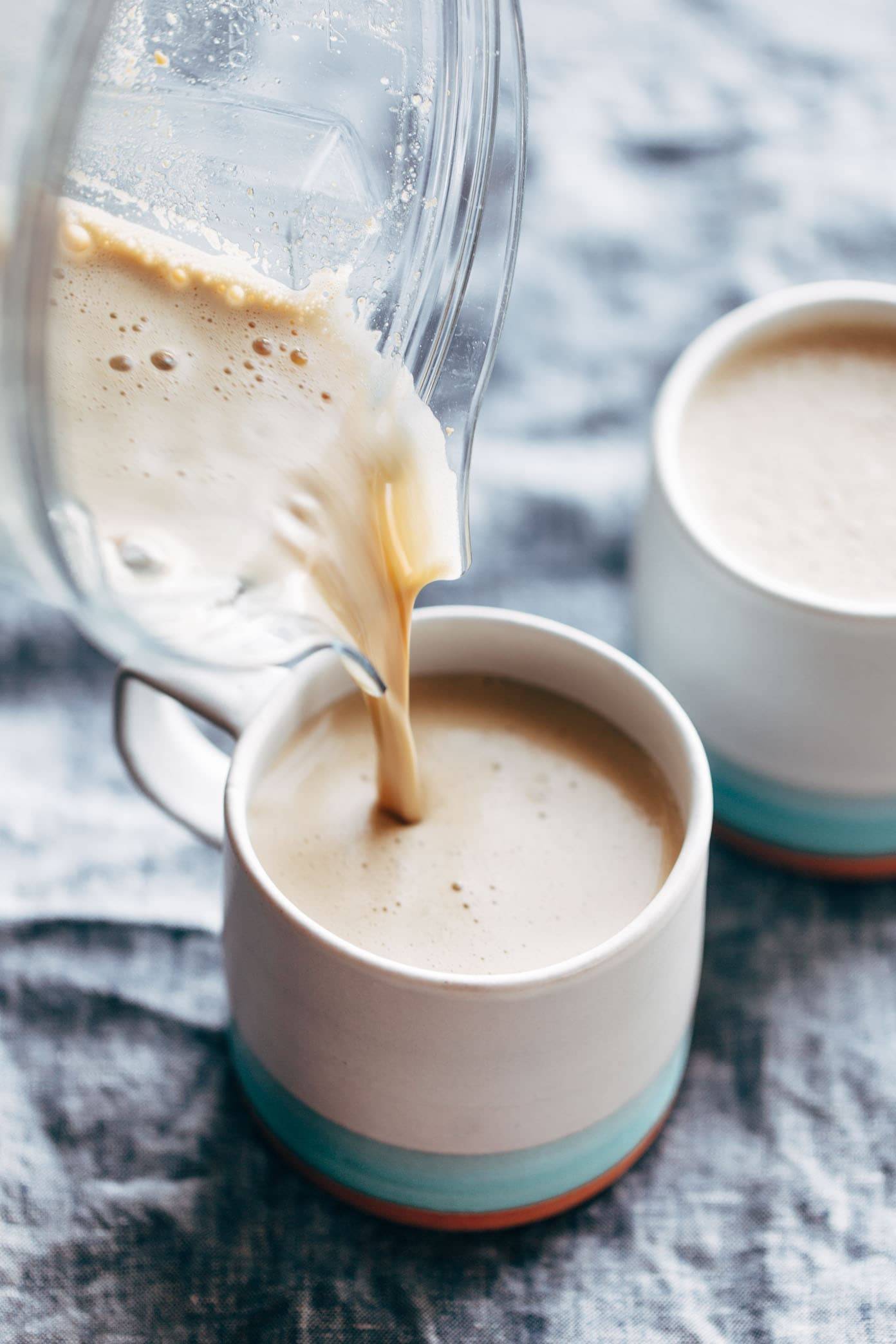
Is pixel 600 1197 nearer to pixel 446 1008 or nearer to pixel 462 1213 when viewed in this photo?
pixel 462 1213

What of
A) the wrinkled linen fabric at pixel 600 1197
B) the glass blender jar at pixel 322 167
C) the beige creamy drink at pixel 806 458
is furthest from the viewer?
the beige creamy drink at pixel 806 458

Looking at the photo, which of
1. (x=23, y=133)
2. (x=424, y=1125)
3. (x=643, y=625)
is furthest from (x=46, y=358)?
(x=643, y=625)

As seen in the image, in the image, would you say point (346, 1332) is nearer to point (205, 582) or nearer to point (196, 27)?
point (205, 582)

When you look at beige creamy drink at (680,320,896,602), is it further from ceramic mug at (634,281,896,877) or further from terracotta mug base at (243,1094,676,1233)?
terracotta mug base at (243,1094,676,1233)

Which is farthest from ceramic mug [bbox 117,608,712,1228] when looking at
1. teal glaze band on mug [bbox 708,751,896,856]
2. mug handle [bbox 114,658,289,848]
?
teal glaze band on mug [bbox 708,751,896,856]

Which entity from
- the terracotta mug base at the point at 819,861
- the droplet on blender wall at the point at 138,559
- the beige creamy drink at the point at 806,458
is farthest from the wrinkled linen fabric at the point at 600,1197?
the droplet on blender wall at the point at 138,559

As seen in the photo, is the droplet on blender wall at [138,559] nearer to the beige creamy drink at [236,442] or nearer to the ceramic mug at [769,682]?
the beige creamy drink at [236,442]

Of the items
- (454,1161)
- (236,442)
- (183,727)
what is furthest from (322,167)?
(454,1161)
